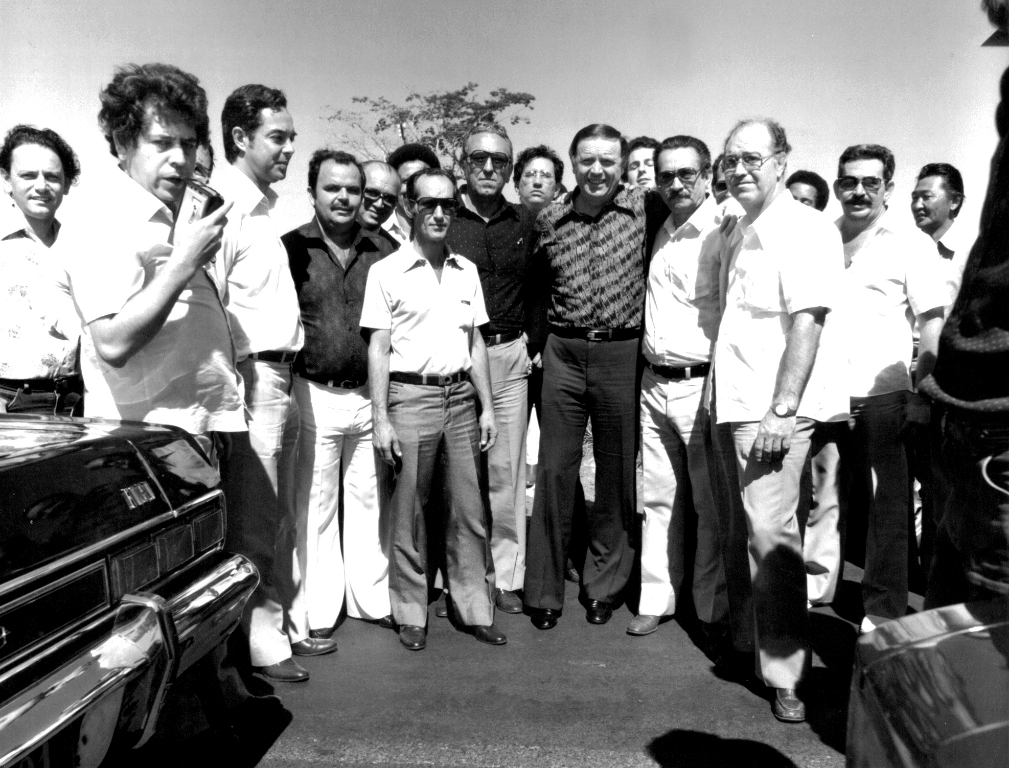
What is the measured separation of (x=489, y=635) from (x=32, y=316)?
2.46 metres

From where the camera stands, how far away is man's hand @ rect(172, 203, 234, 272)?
2.70m

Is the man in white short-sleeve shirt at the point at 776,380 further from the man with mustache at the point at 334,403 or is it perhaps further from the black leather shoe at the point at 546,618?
the man with mustache at the point at 334,403

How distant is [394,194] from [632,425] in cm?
179

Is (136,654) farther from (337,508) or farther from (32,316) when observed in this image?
(32,316)

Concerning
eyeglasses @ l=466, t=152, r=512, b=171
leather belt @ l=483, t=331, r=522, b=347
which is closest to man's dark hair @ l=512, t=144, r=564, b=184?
eyeglasses @ l=466, t=152, r=512, b=171

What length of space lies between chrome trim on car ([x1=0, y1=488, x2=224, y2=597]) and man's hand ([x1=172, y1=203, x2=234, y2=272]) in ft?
2.28

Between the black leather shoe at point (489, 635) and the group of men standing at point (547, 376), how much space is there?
0.02m

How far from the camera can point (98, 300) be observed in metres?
2.69

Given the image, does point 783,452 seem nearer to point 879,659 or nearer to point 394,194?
point 879,659

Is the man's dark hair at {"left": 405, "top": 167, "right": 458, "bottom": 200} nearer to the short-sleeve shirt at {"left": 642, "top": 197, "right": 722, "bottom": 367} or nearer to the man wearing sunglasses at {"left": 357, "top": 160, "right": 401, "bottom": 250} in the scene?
the man wearing sunglasses at {"left": 357, "top": 160, "right": 401, "bottom": 250}

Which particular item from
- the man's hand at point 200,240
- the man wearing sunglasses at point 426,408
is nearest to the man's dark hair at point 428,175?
the man wearing sunglasses at point 426,408

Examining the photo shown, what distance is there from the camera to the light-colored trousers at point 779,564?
3404 millimetres

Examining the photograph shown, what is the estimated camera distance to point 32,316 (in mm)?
4008

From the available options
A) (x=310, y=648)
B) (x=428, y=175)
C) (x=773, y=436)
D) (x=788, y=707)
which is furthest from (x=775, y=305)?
(x=310, y=648)
